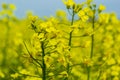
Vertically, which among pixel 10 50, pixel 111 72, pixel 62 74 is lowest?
pixel 10 50

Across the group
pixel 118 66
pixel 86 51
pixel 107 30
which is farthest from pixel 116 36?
pixel 86 51

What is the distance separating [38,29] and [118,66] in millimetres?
2405

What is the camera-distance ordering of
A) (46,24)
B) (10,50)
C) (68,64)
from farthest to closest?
1. (10,50)
2. (68,64)
3. (46,24)

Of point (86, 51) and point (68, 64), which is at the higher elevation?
point (68, 64)

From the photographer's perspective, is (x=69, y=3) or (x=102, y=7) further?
(x=102, y=7)

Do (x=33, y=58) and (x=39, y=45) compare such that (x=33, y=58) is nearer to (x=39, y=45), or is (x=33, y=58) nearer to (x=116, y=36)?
(x=39, y=45)

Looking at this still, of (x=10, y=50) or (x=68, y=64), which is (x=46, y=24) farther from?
(x=10, y=50)

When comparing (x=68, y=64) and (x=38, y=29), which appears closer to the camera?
(x=38, y=29)

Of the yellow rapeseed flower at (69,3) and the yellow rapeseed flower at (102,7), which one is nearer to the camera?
the yellow rapeseed flower at (69,3)

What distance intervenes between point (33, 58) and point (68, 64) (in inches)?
17.1

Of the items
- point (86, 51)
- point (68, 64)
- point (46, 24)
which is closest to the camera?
point (46, 24)

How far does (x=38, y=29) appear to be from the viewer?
401cm

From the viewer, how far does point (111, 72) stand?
6.20 m

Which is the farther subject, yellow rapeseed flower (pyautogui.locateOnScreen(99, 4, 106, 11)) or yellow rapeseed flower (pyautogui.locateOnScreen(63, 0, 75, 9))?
yellow rapeseed flower (pyautogui.locateOnScreen(99, 4, 106, 11))
